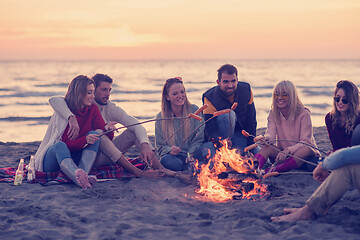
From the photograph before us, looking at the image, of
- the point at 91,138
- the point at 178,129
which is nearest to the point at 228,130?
the point at 178,129

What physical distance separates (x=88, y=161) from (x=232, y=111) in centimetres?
226

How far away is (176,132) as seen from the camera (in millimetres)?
6324

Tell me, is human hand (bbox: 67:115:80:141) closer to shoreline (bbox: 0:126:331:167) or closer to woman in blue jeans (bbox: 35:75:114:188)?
woman in blue jeans (bbox: 35:75:114:188)

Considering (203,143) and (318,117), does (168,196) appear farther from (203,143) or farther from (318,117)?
(318,117)

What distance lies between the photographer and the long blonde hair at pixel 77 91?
221 inches

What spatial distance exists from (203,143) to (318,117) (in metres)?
10.3

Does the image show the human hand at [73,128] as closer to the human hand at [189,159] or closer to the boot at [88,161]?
the boot at [88,161]

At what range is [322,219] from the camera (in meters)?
4.04

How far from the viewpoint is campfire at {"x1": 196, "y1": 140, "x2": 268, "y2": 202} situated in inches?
200

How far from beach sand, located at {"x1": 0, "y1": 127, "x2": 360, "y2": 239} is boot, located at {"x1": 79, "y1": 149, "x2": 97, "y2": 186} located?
0.14 m

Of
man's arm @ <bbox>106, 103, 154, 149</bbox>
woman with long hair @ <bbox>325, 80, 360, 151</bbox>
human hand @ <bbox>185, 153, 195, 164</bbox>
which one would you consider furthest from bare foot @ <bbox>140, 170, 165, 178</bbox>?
woman with long hair @ <bbox>325, 80, 360, 151</bbox>

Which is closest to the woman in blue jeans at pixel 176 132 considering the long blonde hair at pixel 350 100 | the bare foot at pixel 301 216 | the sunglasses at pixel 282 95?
the sunglasses at pixel 282 95

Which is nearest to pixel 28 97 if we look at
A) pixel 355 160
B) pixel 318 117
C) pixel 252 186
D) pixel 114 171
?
pixel 318 117

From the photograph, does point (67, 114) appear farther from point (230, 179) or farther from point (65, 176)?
point (230, 179)
